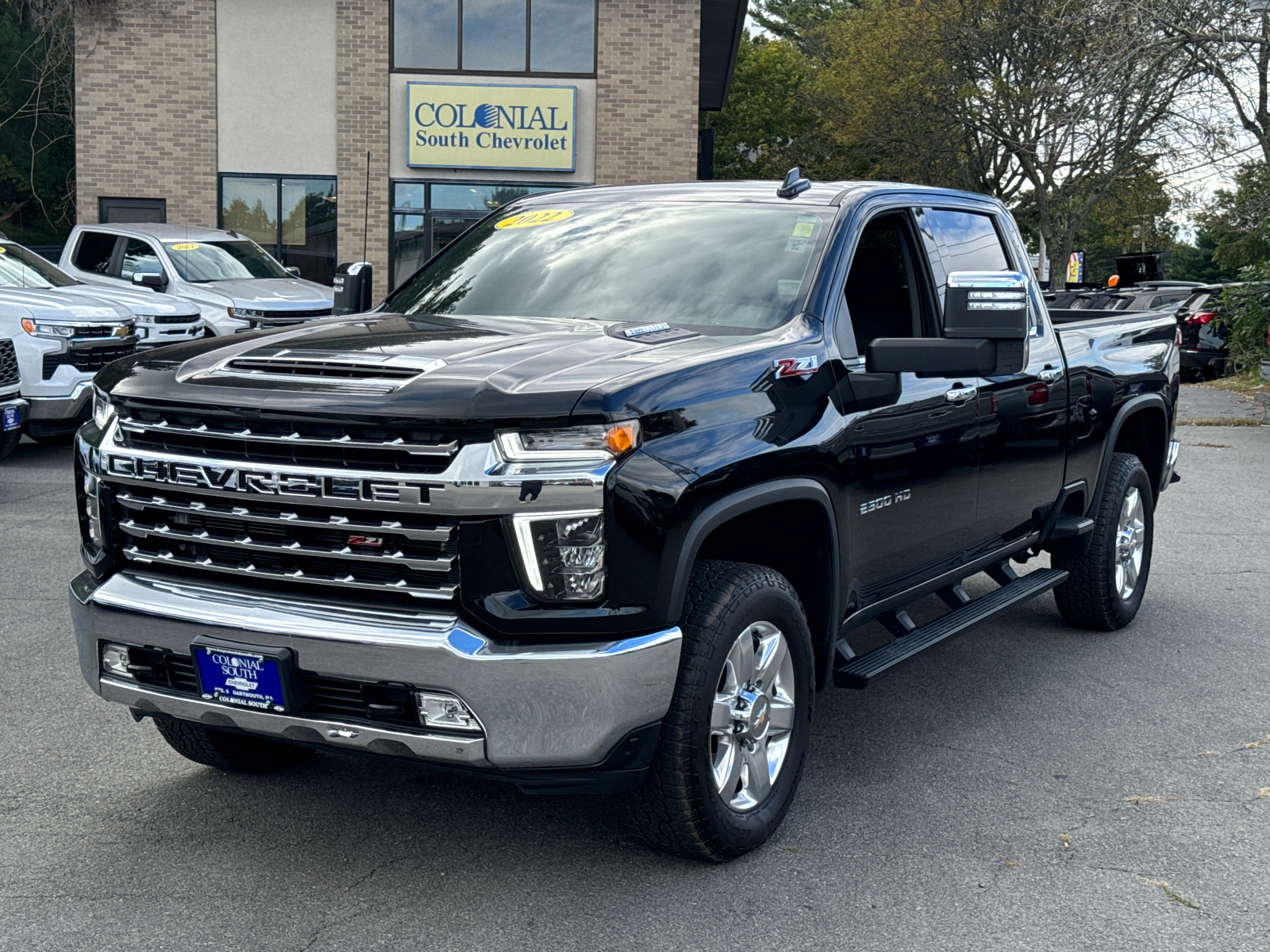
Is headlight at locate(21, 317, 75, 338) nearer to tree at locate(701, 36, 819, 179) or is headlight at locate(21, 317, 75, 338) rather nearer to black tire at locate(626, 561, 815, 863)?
black tire at locate(626, 561, 815, 863)

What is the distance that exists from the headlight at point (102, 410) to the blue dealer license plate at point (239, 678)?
0.77 metres

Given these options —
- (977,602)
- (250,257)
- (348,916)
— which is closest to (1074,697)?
(977,602)

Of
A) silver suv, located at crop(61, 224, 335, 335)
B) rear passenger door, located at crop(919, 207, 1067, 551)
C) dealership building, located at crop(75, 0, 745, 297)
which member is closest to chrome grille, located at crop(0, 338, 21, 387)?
silver suv, located at crop(61, 224, 335, 335)

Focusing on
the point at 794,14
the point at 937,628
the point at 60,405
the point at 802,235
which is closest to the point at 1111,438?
the point at 937,628

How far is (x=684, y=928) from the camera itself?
136 inches

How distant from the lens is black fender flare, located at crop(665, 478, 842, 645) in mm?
3459

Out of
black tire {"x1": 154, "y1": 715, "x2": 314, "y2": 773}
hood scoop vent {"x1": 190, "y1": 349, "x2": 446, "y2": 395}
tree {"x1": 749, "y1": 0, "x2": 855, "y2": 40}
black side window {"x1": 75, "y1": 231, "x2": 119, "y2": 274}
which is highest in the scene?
tree {"x1": 749, "y1": 0, "x2": 855, "y2": 40}

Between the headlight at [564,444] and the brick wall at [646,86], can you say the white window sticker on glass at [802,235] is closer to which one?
the headlight at [564,444]

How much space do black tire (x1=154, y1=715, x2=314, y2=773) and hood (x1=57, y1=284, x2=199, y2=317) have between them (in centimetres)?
892

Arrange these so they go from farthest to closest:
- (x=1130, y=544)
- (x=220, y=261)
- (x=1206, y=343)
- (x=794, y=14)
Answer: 1. (x=794, y=14)
2. (x=1206, y=343)
3. (x=220, y=261)
4. (x=1130, y=544)

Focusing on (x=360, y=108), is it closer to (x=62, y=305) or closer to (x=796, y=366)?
(x=62, y=305)

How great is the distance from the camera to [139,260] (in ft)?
52.4

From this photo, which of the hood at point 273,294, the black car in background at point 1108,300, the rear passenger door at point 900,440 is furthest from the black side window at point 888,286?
the hood at point 273,294

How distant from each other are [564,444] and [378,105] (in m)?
22.1
